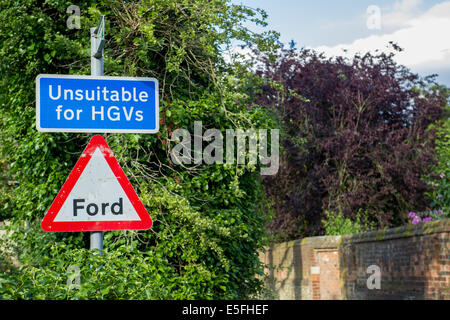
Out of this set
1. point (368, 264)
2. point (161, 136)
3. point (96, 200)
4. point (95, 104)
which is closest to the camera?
point (96, 200)

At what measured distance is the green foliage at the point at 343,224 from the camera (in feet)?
55.2

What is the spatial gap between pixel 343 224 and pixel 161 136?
1004 centimetres

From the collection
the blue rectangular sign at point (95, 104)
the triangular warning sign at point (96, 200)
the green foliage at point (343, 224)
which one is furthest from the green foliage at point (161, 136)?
the green foliage at point (343, 224)

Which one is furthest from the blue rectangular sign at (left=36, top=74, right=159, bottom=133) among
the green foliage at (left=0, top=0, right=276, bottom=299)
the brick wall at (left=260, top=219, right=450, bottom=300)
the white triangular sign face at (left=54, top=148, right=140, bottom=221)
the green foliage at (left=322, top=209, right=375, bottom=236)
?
the green foliage at (left=322, top=209, right=375, bottom=236)

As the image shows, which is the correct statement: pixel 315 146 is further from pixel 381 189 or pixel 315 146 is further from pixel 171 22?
pixel 171 22

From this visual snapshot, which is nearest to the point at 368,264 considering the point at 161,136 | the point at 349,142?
the point at 349,142

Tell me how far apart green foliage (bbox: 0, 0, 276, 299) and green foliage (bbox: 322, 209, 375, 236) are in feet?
27.3

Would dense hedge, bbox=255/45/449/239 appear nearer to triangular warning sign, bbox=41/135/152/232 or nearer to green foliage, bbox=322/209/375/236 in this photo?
green foliage, bbox=322/209/375/236

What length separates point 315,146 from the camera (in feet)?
60.7

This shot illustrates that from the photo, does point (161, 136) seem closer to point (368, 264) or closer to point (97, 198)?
point (97, 198)

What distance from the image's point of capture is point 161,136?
8.09 meters

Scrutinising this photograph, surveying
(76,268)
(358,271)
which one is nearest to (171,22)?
(76,268)
